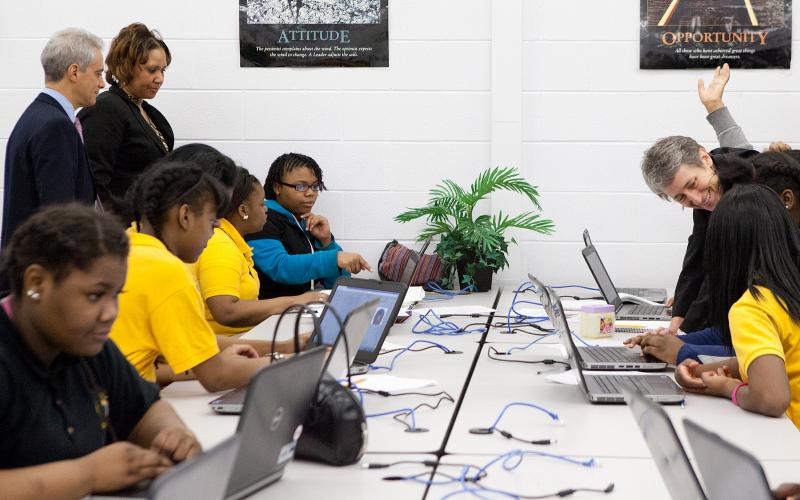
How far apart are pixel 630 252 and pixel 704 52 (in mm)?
987

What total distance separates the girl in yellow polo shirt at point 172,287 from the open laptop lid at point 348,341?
25cm

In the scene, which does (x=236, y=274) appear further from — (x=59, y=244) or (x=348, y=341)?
(x=59, y=244)

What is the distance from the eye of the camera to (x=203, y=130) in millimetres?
4660

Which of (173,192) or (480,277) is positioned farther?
(480,277)

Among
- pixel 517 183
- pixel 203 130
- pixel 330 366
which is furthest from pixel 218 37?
pixel 330 366

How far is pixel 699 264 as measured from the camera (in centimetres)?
333

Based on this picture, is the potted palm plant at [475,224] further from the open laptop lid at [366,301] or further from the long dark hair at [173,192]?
the long dark hair at [173,192]

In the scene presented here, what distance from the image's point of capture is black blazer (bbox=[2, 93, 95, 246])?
3.32 meters

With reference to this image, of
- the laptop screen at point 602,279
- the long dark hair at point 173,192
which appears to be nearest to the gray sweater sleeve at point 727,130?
the laptop screen at point 602,279

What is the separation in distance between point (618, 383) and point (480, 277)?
2.01 metres

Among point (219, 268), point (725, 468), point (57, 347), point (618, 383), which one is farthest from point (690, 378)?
point (219, 268)

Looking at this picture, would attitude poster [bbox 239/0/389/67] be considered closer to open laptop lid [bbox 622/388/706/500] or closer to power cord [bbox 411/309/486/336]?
power cord [bbox 411/309/486/336]

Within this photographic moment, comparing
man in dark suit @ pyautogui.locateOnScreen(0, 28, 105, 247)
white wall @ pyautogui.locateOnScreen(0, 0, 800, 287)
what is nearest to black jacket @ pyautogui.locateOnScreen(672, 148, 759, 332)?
white wall @ pyautogui.locateOnScreen(0, 0, 800, 287)

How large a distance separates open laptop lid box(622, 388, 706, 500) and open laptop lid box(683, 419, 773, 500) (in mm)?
15
